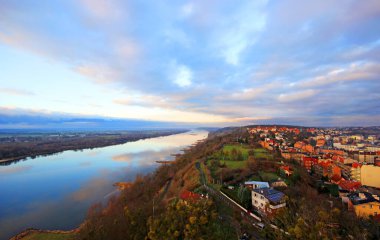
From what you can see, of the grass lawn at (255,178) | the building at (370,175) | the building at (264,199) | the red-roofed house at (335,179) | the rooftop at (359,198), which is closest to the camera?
the building at (264,199)

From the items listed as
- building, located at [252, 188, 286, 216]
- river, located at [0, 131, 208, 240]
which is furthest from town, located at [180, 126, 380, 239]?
river, located at [0, 131, 208, 240]

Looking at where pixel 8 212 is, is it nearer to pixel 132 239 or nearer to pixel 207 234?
pixel 132 239

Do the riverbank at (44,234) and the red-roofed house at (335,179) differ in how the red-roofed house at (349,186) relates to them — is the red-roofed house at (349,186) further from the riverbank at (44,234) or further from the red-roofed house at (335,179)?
the riverbank at (44,234)

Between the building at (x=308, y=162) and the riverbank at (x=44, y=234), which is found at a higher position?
the building at (x=308, y=162)

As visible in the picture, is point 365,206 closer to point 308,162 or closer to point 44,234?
point 308,162

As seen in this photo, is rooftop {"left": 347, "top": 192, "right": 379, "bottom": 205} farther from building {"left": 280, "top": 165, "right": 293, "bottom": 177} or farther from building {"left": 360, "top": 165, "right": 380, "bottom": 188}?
building {"left": 360, "top": 165, "right": 380, "bottom": 188}

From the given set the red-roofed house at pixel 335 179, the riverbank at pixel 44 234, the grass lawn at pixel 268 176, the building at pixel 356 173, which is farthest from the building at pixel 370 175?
the riverbank at pixel 44 234

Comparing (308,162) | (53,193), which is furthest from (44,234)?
(308,162)
